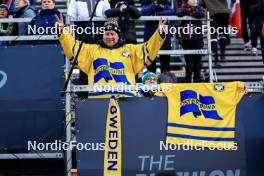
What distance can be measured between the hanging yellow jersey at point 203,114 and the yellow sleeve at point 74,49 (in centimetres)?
119

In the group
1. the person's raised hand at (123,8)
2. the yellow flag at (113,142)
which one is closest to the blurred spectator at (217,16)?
the person's raised hand at (123,8)

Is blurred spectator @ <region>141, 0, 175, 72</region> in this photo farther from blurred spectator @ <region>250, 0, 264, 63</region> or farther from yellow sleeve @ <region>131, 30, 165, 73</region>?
yellow sleeve @ <region>131, 30, 165, 73</region>

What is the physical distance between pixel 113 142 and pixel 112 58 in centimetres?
118

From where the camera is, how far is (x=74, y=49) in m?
8.81

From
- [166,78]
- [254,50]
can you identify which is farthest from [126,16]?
[254,50]

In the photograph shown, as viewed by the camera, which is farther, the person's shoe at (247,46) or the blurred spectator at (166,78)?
the person's shoe at (247,46)

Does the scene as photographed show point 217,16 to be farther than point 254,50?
No

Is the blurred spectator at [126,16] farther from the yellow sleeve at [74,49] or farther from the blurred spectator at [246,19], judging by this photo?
the blurred spectator at [246,19]

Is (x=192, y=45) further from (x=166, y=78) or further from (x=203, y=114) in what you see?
(x=203, y=114)

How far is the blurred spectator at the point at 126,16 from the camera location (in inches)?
381

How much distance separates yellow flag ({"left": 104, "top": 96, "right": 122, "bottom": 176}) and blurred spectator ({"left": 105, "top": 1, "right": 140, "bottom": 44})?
178cm

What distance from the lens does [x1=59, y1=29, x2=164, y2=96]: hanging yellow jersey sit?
345 inches

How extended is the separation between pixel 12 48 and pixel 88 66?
1193mm

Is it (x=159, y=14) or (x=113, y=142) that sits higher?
(x=159, y=14)
